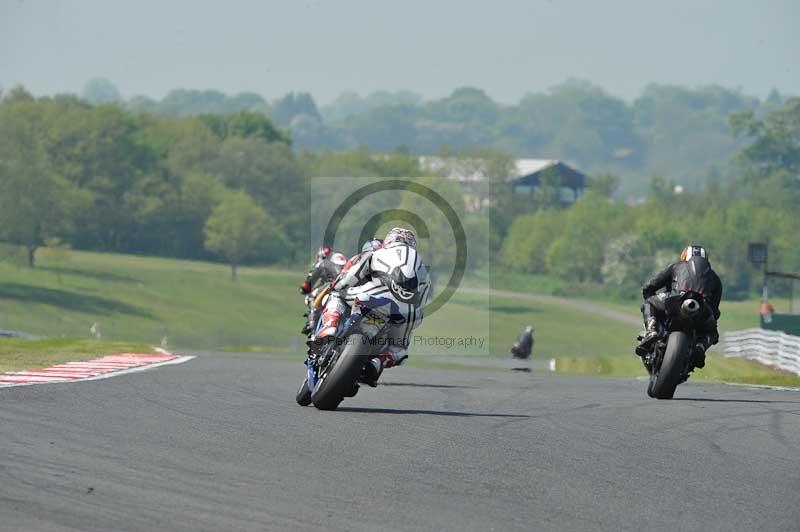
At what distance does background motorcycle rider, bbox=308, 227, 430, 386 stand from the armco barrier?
62.0 ft

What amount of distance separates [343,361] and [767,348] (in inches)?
991

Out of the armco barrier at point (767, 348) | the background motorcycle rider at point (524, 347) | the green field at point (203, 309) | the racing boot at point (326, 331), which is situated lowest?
the green field at point (203, 309)

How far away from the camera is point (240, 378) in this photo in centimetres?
1834

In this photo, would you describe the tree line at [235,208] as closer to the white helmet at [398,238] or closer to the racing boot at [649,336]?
the racing boot at [649,336]

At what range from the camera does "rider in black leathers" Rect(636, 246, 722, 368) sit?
17.0 meters

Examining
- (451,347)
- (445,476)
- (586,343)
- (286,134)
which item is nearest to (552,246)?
A: (586,343)

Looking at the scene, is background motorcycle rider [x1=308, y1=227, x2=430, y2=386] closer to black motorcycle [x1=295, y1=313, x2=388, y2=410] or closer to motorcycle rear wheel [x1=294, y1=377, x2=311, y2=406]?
black motorcycle [x1=295, y1=313, x2=388, y2=410]

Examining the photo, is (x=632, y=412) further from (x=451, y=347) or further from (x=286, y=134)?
(x=286, y=134)

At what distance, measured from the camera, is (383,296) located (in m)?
14.1

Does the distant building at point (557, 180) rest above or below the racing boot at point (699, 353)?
above

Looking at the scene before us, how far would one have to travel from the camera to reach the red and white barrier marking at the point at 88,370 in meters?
16.2

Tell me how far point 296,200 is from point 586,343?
3880 cm

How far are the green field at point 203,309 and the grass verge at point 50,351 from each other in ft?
151

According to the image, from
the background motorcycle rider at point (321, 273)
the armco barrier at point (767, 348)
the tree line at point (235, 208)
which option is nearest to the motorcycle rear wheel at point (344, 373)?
the background motorcycle rider at point (321, 273)
